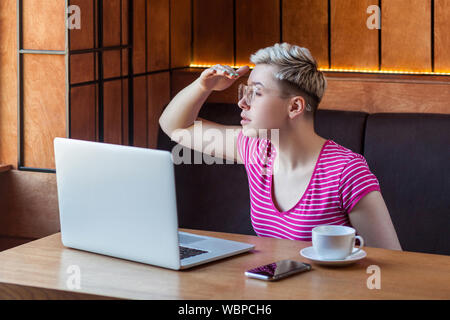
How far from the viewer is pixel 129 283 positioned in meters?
1.41

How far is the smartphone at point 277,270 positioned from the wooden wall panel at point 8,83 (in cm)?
155

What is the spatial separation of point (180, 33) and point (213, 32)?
0.17 metres

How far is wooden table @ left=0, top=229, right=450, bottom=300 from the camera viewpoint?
136 cm

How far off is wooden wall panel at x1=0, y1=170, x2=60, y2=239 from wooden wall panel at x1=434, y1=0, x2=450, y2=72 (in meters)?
1.69

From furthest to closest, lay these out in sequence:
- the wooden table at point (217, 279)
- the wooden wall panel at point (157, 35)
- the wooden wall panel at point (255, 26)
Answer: the wooden wall panel at point (255, 26), the wooden wall panel at point (157, 35), the wooden table at point (217, 279)

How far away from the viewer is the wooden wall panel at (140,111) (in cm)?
300

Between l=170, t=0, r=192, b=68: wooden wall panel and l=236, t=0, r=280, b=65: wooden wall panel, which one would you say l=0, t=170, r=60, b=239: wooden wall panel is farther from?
l=236, t=0, r=280, b=65: wooden wall panel

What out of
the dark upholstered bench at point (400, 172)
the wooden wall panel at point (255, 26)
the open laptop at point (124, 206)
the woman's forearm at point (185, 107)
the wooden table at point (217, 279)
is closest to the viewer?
the wooden table at point (217, 279)

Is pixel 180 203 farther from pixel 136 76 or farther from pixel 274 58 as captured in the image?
pixel 274 58

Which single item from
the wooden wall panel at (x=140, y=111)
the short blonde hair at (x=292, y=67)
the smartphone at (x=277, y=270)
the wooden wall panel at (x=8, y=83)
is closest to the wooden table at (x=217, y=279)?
the smartphone at (x=277, y=270)

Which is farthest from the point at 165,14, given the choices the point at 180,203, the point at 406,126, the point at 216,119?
the point at 406,126

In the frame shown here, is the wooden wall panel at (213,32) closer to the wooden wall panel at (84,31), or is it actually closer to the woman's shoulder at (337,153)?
the wooden wall panel at (84,31)

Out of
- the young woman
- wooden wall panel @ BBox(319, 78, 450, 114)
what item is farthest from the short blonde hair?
wooden wall panel @ BBox(319, 78, 450, 114)

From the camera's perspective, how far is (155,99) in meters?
3.15
